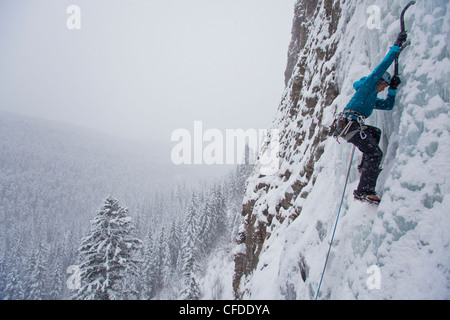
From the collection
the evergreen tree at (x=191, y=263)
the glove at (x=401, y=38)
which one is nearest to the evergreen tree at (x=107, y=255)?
the evergreen tree at (x=191, y=263)

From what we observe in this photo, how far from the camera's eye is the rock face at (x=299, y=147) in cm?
894

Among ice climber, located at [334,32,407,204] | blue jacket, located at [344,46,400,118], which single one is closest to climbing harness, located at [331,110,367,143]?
ice climber, located at [334,32,407,204]

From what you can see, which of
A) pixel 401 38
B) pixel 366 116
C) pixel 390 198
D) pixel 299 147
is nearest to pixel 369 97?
pixel 366 116

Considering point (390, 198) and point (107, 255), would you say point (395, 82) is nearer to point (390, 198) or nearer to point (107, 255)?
point (390, 198)

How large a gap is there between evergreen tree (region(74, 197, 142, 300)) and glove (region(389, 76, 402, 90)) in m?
13.7

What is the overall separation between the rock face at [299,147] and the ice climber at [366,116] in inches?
141

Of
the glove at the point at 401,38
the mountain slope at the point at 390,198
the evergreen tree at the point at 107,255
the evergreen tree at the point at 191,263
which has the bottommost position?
the evergreen tree at the point at 191,263

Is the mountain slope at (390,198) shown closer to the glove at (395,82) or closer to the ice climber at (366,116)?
the glove at (395,82)

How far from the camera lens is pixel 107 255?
1221 centimetres

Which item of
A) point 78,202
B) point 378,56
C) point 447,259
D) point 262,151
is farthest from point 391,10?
point 78,202

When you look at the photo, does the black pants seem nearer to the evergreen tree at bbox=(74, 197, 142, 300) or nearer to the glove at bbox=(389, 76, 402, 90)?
the glove at bbox=(389, 76, 402, 90)

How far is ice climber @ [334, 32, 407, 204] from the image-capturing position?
4.15 meters

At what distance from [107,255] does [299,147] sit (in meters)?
12.4
